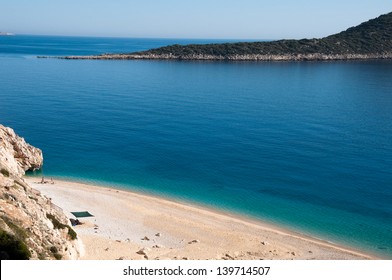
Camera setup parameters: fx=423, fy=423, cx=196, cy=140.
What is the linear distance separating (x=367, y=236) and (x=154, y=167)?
2903cm

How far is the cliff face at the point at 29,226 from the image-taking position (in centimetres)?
2522

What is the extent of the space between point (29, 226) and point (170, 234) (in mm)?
14779

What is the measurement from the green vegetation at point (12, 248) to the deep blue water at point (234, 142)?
25.4 m

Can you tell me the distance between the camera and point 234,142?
227 feet

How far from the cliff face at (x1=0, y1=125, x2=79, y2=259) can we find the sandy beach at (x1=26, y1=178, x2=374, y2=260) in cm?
291

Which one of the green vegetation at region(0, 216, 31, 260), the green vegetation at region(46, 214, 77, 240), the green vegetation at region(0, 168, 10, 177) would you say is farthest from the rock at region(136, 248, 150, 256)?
the green vegetation at region(0, 168, 10, 177)

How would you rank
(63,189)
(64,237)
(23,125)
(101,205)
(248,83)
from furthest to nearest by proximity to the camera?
(248,83), (23,125), (63,189), (101,205), (64,237)

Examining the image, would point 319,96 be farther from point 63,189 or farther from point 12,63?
point 12,63

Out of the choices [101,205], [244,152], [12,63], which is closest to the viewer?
[101,205]

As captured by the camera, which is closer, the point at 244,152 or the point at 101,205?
the point at 101,205

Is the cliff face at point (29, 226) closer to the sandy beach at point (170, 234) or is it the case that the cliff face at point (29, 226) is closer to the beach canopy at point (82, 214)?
the sandy beach at point (170, 234)

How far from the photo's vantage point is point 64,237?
104ft

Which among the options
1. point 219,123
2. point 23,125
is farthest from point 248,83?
point 23,125

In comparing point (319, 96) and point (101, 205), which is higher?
point (319, 96)
